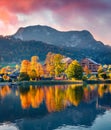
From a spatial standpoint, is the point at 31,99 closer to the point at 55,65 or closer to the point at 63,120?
the point at 63,120

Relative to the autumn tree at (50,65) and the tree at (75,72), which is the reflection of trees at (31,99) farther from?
the autumn tree at (50,65)

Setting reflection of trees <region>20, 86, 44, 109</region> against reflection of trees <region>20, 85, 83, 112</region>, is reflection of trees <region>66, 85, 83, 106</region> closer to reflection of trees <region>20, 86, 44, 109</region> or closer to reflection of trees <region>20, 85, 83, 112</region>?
reflection of trees <region>20, 85, 83, 112</region>

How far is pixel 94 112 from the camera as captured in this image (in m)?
25.3

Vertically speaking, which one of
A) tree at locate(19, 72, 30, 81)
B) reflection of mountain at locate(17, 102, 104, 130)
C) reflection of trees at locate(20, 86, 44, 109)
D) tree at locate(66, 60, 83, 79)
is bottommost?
reflection of mountain at locate(17, 102, 104, 130)

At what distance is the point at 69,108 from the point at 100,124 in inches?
291

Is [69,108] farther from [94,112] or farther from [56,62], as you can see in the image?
[56,62]

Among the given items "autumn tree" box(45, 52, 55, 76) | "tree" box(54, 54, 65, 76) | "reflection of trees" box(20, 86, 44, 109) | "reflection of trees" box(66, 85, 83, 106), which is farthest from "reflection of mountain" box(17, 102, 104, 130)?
"autumn tree" box(45, 52, 55, 76)

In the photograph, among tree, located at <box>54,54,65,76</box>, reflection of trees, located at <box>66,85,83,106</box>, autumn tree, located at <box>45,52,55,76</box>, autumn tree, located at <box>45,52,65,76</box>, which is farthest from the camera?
autumn tree, located at <box>45,52,55,76</box>

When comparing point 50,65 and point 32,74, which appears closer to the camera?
point 32,74

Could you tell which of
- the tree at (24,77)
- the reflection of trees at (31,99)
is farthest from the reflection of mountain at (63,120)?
the tree at (24,77)

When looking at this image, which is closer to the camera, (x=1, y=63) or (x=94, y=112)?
(x=94, y=112)

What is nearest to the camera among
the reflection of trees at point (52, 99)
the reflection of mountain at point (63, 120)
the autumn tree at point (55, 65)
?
the reflection of mountain at point (63, 120)

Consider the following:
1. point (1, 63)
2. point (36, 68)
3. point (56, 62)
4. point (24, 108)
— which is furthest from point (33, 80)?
point (1, 63)

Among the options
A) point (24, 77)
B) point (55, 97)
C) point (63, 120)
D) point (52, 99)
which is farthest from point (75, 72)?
point (63, 120)
